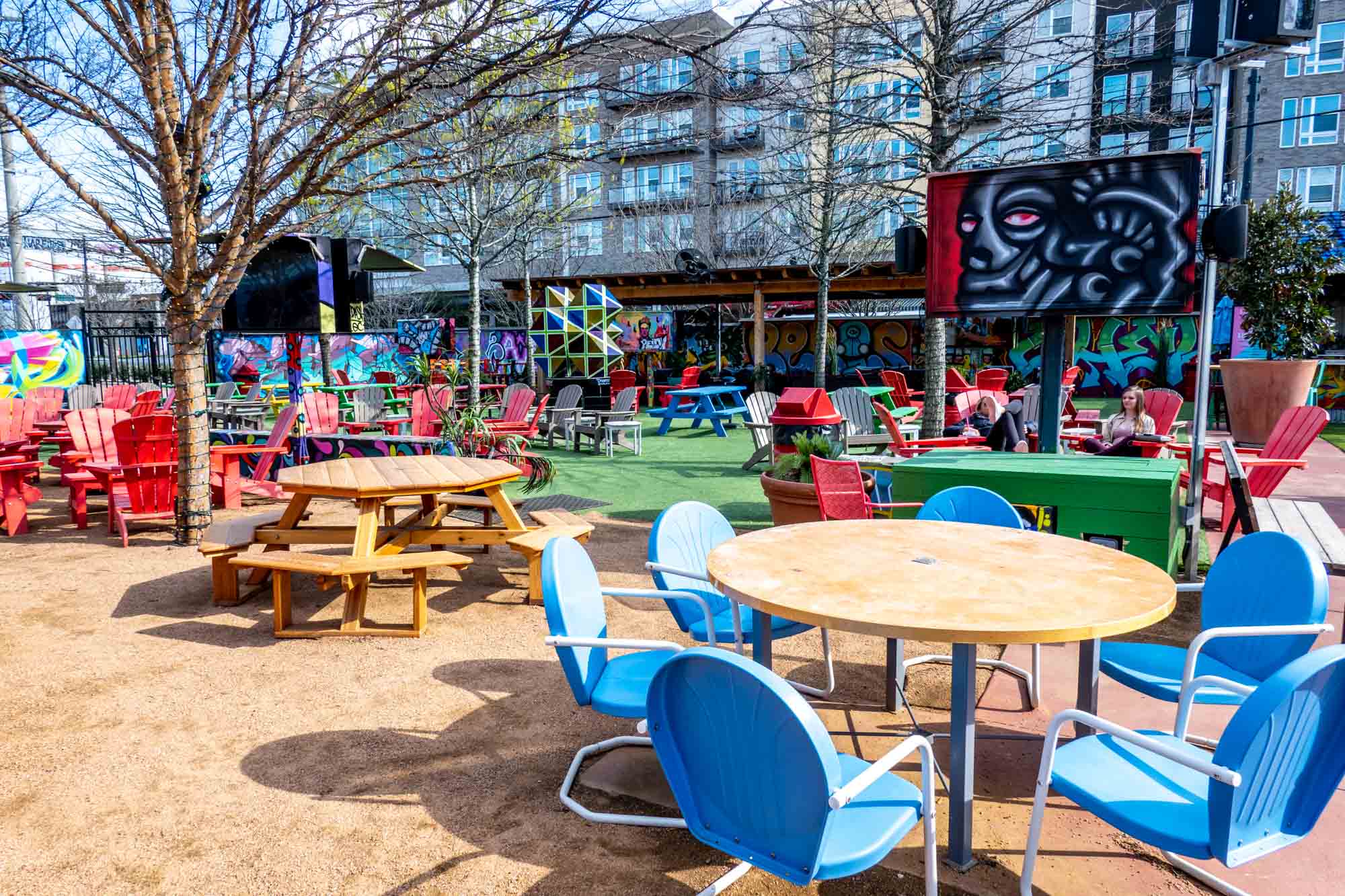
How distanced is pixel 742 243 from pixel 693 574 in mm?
26544

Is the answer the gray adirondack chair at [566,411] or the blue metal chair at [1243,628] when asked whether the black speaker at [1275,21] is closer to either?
the blue metal chair at [1243,628]

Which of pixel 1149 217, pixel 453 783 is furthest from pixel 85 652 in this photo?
pixel 1149 217

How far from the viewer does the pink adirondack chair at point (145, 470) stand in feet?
22.7

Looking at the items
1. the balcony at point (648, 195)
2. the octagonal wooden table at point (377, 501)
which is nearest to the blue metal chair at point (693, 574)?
the octagonal wooden table at point (377, 501)

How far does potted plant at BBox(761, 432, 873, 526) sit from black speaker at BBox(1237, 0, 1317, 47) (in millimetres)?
3440

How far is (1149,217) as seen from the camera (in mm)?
5289

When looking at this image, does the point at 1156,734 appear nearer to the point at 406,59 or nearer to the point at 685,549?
the point at 685,549

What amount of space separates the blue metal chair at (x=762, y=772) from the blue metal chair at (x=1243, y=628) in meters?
1.14

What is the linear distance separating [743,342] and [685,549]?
22.6 metres

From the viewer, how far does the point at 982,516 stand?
3.88 metres

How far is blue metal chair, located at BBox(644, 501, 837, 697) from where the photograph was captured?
3.33 m

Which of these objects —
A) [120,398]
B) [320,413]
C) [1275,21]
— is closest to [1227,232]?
[1275,21]

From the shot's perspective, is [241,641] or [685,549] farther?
[241,641]

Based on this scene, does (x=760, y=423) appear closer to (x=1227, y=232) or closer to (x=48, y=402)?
(x=1227, y=232)
